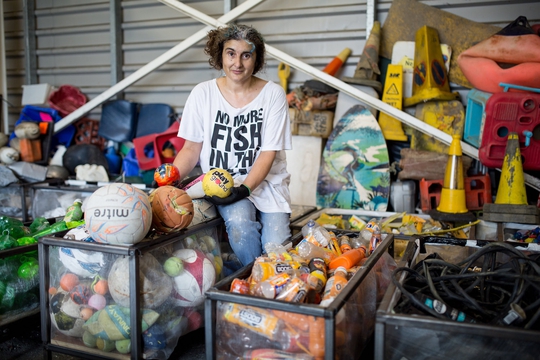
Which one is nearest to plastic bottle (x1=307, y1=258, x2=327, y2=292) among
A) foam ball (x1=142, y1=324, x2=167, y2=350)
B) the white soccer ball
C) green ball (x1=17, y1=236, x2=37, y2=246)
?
the white soccer ball

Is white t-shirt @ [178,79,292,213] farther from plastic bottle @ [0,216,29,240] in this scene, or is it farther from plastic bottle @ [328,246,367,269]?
plastic bottle @ [0,216,29,240]

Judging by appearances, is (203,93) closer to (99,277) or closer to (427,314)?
(99,277)

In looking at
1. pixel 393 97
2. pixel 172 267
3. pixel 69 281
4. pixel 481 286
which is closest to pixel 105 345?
pixel 69 281

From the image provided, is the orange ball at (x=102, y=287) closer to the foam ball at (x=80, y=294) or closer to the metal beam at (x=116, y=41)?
the foam ball at (x=80, y=294)

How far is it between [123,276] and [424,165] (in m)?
2.98

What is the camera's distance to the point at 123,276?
1986 mm

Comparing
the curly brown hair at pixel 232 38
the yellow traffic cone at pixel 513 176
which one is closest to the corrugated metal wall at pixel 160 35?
the yellow traffic cone at pixel 513 176

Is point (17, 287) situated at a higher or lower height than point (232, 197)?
lower

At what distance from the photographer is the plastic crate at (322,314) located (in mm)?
1559

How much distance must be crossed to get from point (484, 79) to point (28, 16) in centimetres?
580

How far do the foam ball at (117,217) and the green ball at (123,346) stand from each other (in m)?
0.43

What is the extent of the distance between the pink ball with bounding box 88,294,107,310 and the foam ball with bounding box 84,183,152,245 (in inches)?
9.7

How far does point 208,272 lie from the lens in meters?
2.27

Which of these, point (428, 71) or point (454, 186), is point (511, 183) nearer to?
point (454, 186)
